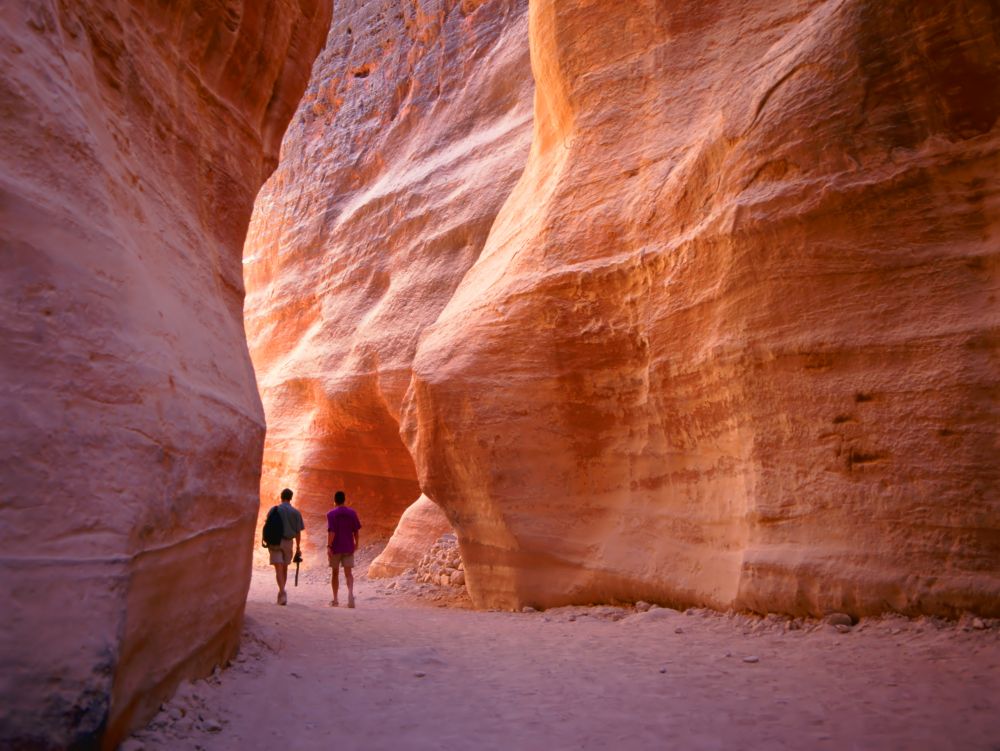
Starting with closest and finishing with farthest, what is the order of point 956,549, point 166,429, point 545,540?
point 166,429 < point 956,549 < point 545,540

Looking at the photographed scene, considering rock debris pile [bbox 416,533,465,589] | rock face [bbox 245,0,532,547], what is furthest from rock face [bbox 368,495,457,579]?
rock face [bbox 245,0,532,547]

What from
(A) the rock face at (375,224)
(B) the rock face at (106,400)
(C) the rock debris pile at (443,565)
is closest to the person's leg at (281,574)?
(B) the rock face at (106,400)

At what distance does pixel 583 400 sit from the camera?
22.8 ft

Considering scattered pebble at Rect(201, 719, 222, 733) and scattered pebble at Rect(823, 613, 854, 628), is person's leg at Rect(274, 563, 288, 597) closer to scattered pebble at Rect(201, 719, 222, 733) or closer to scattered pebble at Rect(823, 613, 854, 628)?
scattered pebble at Rect(201, 719, 222, 733)

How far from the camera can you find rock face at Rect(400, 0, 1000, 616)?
4.57 meters

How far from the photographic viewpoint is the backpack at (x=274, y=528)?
6.90m

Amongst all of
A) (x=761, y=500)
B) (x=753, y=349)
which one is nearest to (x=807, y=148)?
(x=753, y=349)

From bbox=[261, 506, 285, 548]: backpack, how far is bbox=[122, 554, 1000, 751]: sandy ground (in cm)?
152

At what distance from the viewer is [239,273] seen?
592 centimetres

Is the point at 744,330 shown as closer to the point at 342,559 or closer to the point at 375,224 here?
the point at 342,559

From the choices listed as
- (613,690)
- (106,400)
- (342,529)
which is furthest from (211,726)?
(342,529)

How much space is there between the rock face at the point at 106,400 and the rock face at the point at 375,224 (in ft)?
28.7

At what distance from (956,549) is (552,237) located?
441cm

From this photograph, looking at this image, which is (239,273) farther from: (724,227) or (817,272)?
(817,272)
